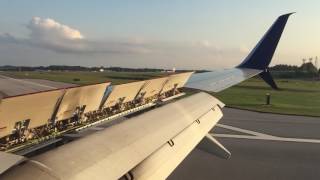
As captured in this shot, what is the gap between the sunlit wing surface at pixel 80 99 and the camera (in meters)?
3.99

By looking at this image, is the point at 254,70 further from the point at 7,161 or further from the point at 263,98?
the point at 263,98

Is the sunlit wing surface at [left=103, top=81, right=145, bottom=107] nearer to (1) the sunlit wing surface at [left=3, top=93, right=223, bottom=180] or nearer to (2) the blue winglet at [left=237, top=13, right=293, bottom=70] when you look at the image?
(1) the sunlit wing surface at [left=3, top=93, right=223, bottom=180]

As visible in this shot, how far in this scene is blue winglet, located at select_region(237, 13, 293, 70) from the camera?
848cm

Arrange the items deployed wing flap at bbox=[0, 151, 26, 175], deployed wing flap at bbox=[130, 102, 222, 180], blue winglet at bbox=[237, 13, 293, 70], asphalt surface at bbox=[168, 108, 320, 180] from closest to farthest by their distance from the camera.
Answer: deployed wing flap at bbox=[0, 151, 26, 175] < deployed wing flap at bbox=[130, 102, 222, 180] < blue winglet at bbox=[237, 13, 293, 70] < asphalt surface at bbox=[168, 108, 320, 180]

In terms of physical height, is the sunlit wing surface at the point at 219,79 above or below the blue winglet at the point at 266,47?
below

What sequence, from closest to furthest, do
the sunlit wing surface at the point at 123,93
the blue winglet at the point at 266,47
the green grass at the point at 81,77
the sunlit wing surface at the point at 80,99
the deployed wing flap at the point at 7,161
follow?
1. the deployed wing flap at the point at 7,161
2. the sunlit wing surface at the point at 80,99
3. the sunlit wing surface at the point at 123,93
4. the blue winglet at the point at 266,47
5. the green grass at the point at 81,77

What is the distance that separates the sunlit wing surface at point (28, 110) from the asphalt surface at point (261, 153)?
517 centimetres

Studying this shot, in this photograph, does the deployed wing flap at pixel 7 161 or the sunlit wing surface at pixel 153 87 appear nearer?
the deployed wing flap at pixel 7 161

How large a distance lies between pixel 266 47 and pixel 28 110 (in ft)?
21.6

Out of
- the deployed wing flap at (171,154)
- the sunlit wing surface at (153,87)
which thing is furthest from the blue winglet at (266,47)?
the deployed wing flap at (171,154)

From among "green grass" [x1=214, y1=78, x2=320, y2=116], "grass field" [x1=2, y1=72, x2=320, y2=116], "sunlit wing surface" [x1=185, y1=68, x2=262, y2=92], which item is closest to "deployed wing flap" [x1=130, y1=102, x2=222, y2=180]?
"grass field" [x1=2, y1=72, x2=320, y2=116]

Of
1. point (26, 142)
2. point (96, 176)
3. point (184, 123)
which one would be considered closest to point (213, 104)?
point (184, 123)

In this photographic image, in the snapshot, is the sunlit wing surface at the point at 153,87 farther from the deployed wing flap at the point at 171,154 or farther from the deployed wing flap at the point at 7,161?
the deployed wing flap at the point at 7,161

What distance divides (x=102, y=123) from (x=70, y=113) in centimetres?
78
